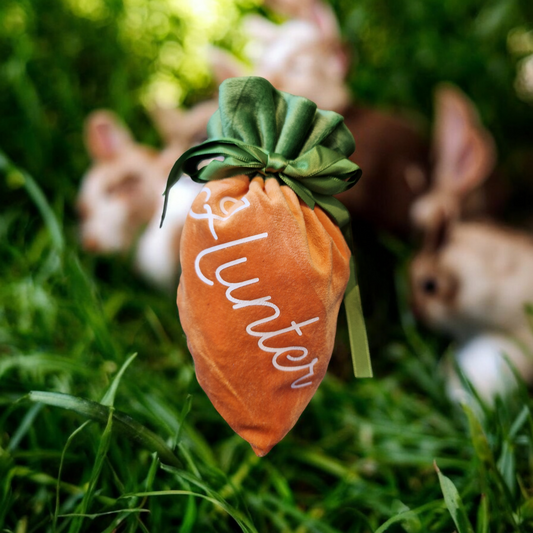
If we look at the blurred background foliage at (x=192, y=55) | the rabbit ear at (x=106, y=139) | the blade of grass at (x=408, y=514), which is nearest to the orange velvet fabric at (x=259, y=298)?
the blade of grass at (x=408, y=514)

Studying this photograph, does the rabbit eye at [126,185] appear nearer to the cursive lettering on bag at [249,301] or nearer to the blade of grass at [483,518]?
the cursive lettering on bag at [249,301]

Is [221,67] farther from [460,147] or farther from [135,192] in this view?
[460,147]

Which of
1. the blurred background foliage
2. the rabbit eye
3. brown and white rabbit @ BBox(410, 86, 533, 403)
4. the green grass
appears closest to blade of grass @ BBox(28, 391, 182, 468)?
the green grass

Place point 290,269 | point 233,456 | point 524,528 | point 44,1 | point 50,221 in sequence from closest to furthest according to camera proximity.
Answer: point 290,269
point 524,528
point 233,456
point 50,221
point 44,1

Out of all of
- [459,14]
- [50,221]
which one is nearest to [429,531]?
[50,221]

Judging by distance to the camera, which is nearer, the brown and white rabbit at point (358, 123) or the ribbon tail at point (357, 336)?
the ribbon tail at point (357, 336)

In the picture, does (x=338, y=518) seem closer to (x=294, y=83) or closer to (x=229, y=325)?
(x=229, y=325)
